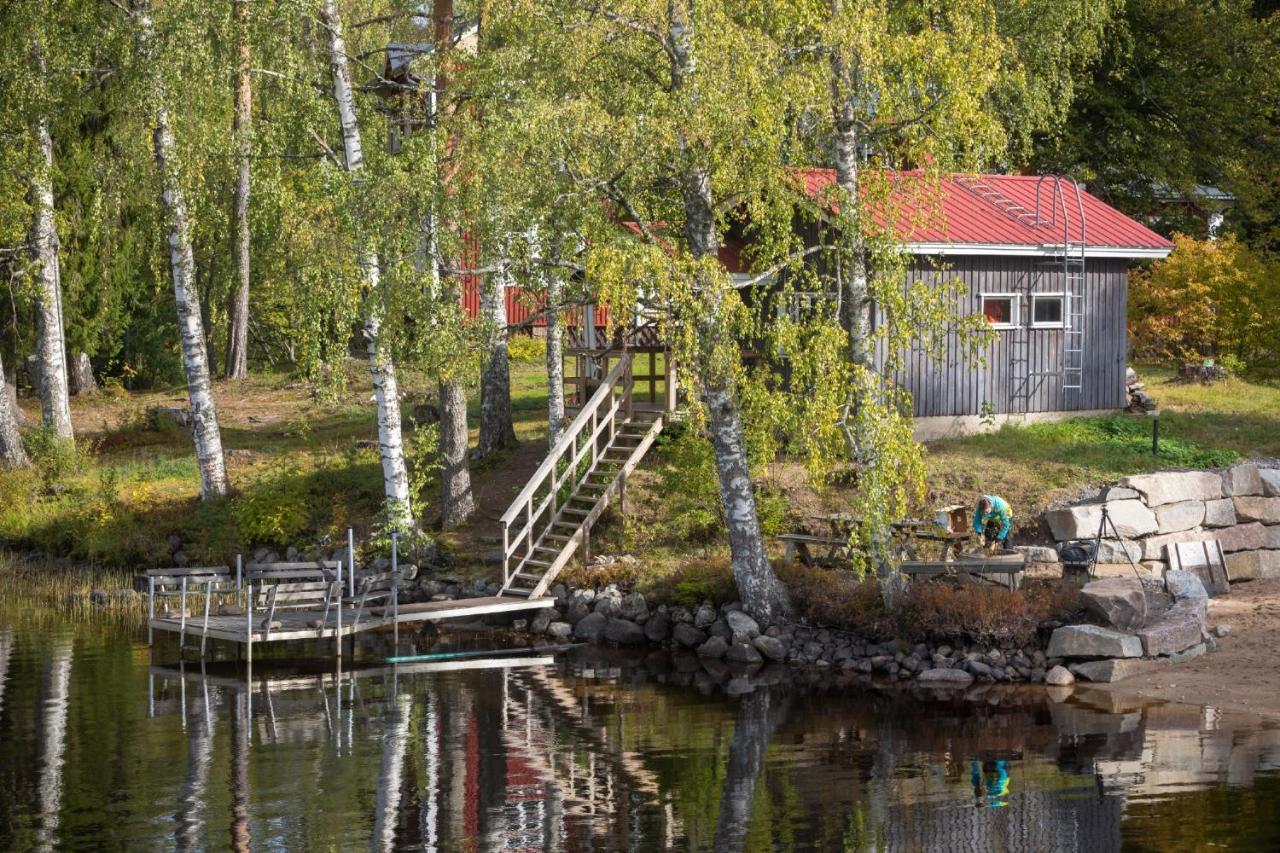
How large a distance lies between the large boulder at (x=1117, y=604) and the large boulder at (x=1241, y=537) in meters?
4.59

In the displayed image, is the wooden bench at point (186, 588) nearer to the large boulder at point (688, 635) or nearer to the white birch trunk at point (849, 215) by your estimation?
the large boulder at point (688, 635)

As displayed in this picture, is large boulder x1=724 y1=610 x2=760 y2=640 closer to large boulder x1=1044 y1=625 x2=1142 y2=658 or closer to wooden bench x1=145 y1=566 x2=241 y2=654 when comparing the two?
large boulder x1=1044 y1=625 x2=1142 y2=658

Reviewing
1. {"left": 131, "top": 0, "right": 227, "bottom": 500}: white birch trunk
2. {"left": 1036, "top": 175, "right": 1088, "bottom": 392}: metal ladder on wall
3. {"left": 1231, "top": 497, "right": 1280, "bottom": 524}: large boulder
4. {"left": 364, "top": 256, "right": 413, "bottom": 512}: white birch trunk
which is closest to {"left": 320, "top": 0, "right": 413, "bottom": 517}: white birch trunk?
{"left": 364, "top": 256, "right": 413, "bottom": 512}: white birch trunk

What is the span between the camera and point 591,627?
78.5 feet

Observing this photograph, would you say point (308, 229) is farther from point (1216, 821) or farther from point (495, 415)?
point (1216, 821)

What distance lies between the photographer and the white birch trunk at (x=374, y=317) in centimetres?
2430

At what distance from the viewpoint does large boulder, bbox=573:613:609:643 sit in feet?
78.3

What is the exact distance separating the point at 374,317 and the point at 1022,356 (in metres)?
12.2

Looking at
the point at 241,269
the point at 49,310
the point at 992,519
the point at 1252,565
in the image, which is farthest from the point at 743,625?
the point at 241,269

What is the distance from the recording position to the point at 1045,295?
29781 millimetres

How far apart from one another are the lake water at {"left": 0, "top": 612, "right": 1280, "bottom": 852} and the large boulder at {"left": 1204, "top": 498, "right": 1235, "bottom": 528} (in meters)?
6.57

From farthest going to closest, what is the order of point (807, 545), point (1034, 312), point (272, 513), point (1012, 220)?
point (1012, 220) → point (1034, 312) → point (272, 513) → point (807, 545)

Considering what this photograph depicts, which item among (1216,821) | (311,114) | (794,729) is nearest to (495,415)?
(311,114)

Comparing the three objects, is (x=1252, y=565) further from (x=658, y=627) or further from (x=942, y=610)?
(x=658, y=627)
